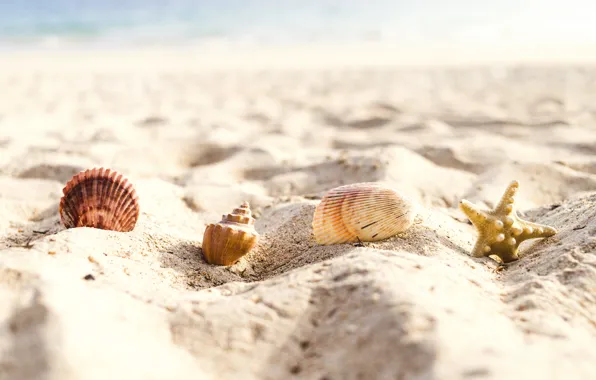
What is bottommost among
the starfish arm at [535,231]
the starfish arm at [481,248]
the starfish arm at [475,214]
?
the starfish arm at [481,248]

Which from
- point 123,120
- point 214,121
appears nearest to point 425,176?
point 214,121

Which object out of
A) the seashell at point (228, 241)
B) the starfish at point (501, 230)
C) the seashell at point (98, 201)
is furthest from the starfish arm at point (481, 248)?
the seashell at point (98, 201)

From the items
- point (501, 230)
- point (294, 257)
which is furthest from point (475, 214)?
point (294, 257)

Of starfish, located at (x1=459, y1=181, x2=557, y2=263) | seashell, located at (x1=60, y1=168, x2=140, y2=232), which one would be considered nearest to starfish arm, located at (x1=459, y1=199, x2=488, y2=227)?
starfish, located at (x1=459, y1=181, x2=557, y2=263)

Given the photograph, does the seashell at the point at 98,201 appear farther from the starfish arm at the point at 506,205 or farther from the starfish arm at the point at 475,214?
the starfish arm at the point at 506,205

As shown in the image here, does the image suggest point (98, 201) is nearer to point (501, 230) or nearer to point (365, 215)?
point (365, 215)

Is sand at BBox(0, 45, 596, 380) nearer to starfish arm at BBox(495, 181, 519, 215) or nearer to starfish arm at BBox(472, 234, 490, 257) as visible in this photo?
starfish arm at BBox(472, 234, 490, 257)
